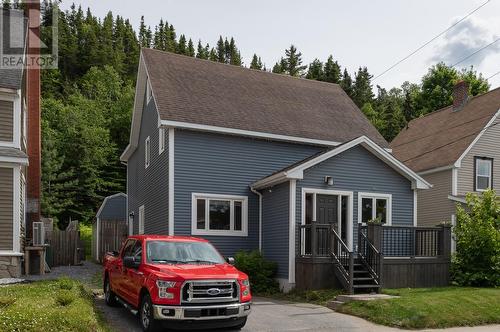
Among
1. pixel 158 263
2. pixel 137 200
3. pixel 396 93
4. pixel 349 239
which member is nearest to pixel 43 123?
pixel 137 200

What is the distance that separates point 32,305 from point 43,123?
36.4m

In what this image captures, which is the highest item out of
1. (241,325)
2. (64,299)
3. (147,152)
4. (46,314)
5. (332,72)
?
(332,72)

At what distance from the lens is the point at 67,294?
1055 centimetres

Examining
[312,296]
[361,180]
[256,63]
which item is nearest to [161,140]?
[361,180]

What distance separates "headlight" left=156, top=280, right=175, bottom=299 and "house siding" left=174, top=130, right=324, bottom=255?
8.18 meters

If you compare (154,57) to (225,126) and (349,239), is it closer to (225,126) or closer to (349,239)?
(225,126)

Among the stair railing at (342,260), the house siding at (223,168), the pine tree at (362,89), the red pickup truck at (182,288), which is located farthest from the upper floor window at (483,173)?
the pine tree at (362,89)

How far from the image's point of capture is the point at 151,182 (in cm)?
2111

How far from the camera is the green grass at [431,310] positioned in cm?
1125

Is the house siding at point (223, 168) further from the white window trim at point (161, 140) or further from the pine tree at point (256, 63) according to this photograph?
the pine tree at point (256, 63)

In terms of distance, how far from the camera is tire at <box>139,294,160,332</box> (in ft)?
29.5

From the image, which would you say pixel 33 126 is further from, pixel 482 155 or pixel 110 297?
pixel 482 155

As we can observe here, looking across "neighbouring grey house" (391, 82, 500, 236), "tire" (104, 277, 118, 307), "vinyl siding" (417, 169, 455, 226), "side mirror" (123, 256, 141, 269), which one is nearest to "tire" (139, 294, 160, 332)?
"side mirror" (123, 256, 141, 269)

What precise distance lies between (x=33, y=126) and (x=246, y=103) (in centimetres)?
870
